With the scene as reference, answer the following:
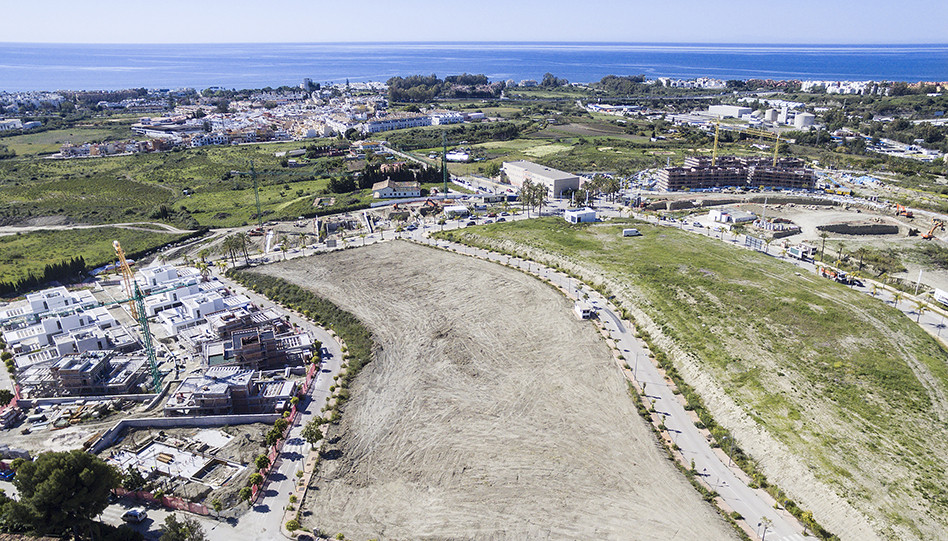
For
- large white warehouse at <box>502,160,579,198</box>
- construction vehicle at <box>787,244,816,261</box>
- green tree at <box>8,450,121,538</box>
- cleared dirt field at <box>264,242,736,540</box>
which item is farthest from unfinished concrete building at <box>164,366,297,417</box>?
large white warehouse at <box>502,160,579,198</box>

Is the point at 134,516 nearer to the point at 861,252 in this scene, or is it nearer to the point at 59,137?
the point at 861,252

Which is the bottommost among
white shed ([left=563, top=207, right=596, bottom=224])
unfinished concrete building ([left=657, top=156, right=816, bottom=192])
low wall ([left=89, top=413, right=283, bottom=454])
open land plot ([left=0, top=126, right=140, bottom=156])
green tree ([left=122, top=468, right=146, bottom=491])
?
low wall ([left=89, top=413, right=283, bottom=454])

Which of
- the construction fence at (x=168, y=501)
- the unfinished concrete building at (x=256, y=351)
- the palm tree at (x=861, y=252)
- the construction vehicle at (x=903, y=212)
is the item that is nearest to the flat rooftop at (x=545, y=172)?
the palm tree at (x=861, y=252)

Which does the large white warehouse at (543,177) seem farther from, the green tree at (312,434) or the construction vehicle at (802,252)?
the green tree at (312,434)

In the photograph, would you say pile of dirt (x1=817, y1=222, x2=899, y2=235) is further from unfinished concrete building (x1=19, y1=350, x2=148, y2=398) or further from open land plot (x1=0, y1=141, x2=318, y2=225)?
open land plot (x1=0, y1=141, x2=318, y2=225)

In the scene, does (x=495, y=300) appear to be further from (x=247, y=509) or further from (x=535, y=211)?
(x=535, y=211)

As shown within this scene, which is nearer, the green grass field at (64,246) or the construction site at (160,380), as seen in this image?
the construction site at (160,380)

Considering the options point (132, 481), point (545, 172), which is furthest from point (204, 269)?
point (545, 172)
